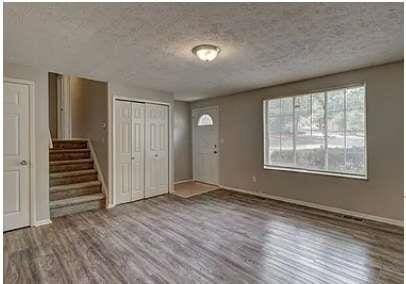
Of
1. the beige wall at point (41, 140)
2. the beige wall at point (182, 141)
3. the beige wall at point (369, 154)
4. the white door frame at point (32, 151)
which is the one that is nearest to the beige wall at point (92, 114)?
the beige wall at point (41, 140)

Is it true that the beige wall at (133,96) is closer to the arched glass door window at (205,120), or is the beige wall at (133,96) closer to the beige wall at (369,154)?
the arched glass door window at (205,120)

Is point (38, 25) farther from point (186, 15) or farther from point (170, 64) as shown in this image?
point (170, 64)

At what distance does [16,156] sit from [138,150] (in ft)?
6.66

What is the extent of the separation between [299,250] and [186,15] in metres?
2.59

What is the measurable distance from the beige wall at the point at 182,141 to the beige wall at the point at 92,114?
2.13 metres

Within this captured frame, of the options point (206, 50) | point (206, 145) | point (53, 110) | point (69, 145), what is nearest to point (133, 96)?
point (69, 145)

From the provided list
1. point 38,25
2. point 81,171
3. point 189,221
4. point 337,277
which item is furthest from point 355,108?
point 81,171


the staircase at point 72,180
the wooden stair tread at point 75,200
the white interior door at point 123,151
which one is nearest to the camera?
the wooden stair tread at point 75,200

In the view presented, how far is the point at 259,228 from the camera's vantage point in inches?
135

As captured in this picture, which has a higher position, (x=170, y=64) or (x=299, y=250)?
(x=170, y=64)

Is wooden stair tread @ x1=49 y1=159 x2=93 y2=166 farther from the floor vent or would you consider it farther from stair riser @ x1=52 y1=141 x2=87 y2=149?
the floor vent

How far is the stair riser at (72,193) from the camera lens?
4.21m

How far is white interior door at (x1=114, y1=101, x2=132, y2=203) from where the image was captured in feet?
15.4

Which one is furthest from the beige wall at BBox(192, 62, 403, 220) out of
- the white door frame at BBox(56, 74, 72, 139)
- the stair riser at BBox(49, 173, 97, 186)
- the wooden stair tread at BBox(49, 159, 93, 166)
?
the white door frame at BBox(56, 74, 72, 139)
